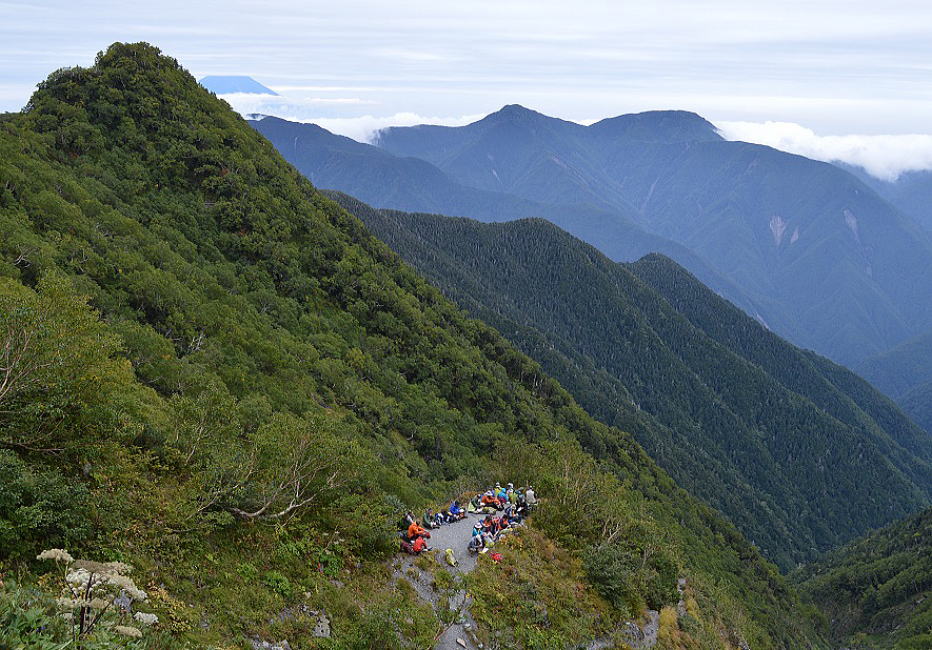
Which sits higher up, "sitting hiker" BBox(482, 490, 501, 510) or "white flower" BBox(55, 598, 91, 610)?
"white flower" BBox(55, 598, 91, 610)

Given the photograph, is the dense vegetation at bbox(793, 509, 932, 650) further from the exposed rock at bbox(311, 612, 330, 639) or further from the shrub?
the shrub

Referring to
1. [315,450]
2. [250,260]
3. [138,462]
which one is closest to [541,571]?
[315,450]

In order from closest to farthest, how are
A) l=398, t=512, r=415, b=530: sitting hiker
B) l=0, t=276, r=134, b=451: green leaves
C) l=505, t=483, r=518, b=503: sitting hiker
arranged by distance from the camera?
l=0, t=276, r=134, b=451: green leaves < l=398, t=512, r=415, b=530: sitting hiker < l=505, t=483, r=518, b=503: sitting hiker

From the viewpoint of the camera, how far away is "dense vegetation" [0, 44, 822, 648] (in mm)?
17281

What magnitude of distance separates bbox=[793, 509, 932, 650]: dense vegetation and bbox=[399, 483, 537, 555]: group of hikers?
113780 millimetres

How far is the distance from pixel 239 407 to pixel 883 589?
173m

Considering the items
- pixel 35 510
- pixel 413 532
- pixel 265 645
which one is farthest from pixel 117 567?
pixel 413 532

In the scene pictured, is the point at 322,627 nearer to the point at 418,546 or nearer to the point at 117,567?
the point at 418,546

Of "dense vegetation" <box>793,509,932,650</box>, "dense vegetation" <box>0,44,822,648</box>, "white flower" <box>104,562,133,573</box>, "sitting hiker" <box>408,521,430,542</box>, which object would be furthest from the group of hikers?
"dense vegetation" <box>793,509,932,650</box>

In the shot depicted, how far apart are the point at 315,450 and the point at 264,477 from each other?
235cm

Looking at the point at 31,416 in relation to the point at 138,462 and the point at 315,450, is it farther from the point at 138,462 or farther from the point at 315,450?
the point at 315,450

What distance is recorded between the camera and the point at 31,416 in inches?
671

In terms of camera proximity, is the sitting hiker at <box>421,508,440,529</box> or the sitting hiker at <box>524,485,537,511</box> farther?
the sitting hiker at <box>524,485,537,511</box>

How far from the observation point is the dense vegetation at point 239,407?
1728cm
